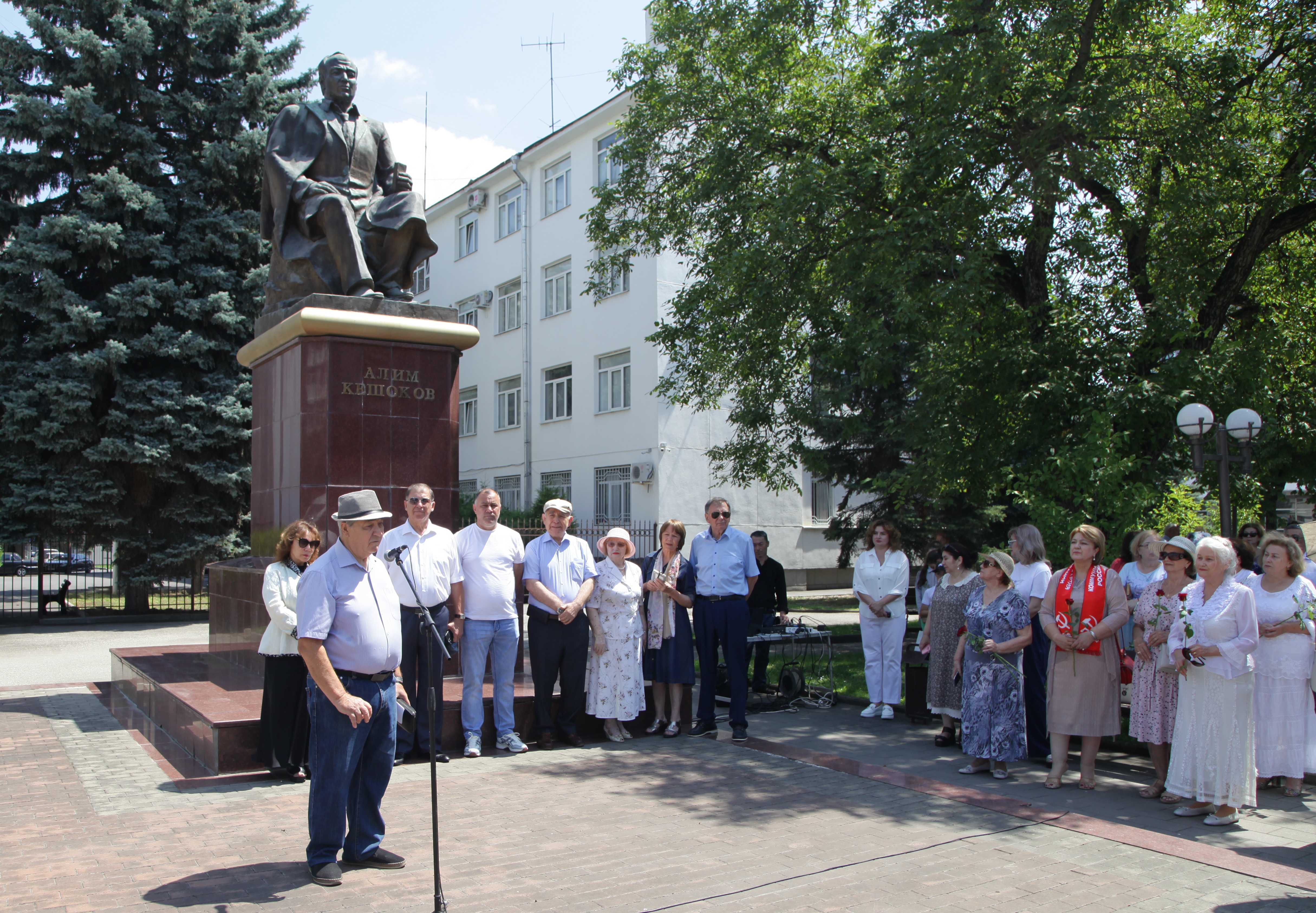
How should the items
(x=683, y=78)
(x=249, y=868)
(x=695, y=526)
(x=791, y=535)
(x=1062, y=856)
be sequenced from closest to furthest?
(x=249, y=868) < (x=1062, y=856) < (x=683, y=78) < (x=695, y=526) < (x=791, y=535)

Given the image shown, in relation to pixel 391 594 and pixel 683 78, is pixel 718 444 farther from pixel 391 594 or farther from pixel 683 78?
pixel 391 594

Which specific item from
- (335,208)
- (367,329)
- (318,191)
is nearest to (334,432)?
(367,329)

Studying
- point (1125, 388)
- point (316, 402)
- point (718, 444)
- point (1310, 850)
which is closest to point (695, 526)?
point (718, 444)

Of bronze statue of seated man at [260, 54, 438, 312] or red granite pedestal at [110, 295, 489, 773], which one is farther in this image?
bronze statue of seated man at [260, 54, 438, 312]

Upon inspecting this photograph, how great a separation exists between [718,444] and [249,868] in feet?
73.1

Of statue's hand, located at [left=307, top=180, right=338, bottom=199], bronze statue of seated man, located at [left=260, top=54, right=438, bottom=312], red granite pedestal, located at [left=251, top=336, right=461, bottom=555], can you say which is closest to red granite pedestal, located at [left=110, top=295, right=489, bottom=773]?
red granite pedestal, located at [left=251, top=336, right=461, bottom=555]

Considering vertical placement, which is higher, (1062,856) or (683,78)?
(683,78)

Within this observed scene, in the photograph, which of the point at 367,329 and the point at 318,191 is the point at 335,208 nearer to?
the point at 318,191

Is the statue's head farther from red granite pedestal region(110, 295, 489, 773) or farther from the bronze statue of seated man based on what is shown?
red granite pedestal region(110, 295, 489, 773)

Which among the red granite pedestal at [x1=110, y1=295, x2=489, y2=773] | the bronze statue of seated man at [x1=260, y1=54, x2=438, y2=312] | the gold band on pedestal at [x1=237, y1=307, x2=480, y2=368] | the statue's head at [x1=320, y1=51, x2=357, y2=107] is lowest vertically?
the red granite pedestal at [x1=110, y1=295, x2=489, y2=773]

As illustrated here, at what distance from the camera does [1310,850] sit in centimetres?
566

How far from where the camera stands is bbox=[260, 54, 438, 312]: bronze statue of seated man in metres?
9.57

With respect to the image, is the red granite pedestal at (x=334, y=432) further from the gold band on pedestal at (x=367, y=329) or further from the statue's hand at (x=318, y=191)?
the statue's hand at (x=318, y=191)

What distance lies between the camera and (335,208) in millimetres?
9516
